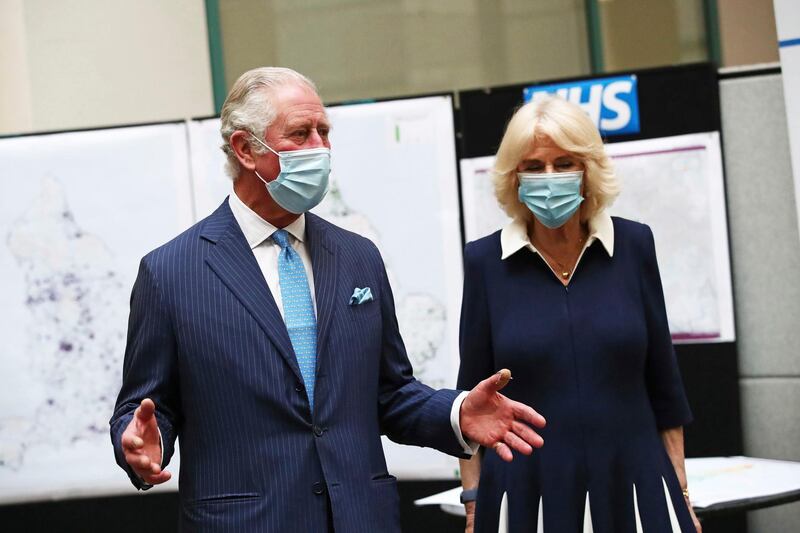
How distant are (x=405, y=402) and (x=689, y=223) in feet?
7.68

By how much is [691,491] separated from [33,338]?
9.50ft

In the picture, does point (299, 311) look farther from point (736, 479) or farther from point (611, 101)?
point (611, 101)

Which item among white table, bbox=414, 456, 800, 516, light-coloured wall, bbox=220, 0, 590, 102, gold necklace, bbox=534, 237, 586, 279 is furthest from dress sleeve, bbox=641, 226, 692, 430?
light-coloured wall, bbox=220, 0, 590, 102

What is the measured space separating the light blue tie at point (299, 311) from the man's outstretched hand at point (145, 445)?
321mm

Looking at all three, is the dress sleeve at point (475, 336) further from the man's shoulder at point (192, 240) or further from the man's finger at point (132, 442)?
the man's finger at point (132, 442)

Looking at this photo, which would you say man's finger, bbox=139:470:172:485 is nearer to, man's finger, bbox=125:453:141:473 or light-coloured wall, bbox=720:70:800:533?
man's finger, bbox=125:453:141:473

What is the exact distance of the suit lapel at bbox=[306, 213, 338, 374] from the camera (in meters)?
2.29

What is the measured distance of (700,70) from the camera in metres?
4.43

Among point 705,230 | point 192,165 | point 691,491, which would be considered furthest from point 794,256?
point 192,165

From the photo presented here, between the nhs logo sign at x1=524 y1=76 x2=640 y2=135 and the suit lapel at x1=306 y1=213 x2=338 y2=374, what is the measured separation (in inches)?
88.1

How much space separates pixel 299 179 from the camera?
2.34 m

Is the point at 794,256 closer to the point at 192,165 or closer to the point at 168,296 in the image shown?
the point at 192,165

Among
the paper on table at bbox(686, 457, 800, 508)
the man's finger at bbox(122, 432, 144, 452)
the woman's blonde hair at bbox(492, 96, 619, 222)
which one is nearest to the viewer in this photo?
the man's finger at bbox(122, 432, 144, 452)

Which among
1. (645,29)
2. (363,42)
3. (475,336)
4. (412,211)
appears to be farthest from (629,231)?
(645,29)
